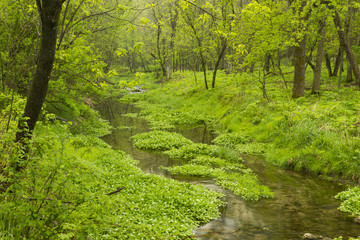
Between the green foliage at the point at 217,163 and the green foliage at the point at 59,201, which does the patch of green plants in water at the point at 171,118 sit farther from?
the green foliage at the point at 59,201

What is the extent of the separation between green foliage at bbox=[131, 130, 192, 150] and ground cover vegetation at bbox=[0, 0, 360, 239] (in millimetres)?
217

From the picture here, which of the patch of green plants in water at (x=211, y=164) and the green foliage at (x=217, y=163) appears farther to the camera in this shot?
the green foliage at (x=217, y=163)

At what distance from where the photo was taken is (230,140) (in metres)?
17.5

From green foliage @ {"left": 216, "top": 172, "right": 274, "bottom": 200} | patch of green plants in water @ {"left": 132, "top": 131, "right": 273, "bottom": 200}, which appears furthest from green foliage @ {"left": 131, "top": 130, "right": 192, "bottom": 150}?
green foliage @ {"left": 216, "top": 172, "right": 274, "bottom": 200}

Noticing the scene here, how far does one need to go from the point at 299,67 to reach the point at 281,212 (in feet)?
43.2

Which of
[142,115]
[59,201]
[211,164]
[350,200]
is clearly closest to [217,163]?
[211,164]

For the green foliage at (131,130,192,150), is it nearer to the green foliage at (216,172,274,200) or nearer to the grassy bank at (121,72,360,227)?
the grassy bank at (121,72,360,227)

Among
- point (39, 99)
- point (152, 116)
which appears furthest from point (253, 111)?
point (39, 99)

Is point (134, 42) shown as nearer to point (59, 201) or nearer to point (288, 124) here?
point (288, 124)

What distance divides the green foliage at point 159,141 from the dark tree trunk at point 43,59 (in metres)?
11.2

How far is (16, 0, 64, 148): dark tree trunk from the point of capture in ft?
14.5

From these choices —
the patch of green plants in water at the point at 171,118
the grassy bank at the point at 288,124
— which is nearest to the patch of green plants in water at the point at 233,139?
the grassy bank at the point at 288,124

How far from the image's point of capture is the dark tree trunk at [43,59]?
4.43 m

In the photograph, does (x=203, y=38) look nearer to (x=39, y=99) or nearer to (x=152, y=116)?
(x=152, y=116)
